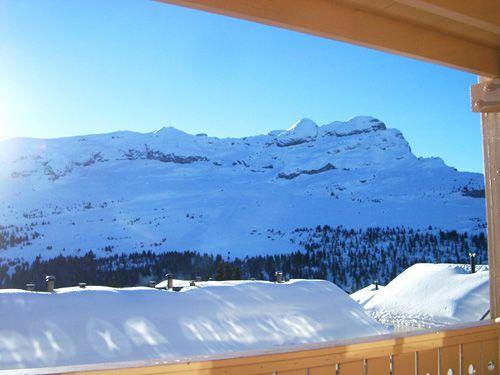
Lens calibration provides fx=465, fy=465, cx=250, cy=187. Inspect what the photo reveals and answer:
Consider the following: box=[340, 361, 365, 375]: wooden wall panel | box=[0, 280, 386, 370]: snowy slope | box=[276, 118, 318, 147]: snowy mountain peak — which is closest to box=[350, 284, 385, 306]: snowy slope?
box=[0, 280, 386, 370]: snowy slope

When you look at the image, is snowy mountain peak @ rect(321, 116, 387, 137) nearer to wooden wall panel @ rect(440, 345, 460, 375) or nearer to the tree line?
the tree line

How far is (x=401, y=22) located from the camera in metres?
2.00

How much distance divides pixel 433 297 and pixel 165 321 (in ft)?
19.7

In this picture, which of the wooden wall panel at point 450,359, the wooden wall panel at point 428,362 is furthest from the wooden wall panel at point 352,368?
the wooden wall panel at point 450,359

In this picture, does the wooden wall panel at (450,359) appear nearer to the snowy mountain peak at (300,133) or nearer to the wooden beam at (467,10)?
the wooden beam at (467,10)

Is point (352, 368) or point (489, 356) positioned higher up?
point (352, 368)

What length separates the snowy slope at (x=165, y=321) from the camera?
16.4ft

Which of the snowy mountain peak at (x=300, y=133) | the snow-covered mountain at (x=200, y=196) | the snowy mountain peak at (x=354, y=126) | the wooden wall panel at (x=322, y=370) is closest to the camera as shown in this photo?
the wooden wall panel at (x=322, y=370)

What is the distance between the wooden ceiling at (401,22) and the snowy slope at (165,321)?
382 centimetres

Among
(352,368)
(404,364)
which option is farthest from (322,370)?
(404,364)

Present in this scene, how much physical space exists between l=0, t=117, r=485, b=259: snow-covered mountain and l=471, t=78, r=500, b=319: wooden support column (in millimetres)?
41310

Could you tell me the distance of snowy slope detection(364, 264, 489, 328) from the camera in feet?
27.9

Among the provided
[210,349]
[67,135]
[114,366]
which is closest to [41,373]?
[114,366]

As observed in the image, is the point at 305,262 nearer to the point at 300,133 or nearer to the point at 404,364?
the point at 404,364
